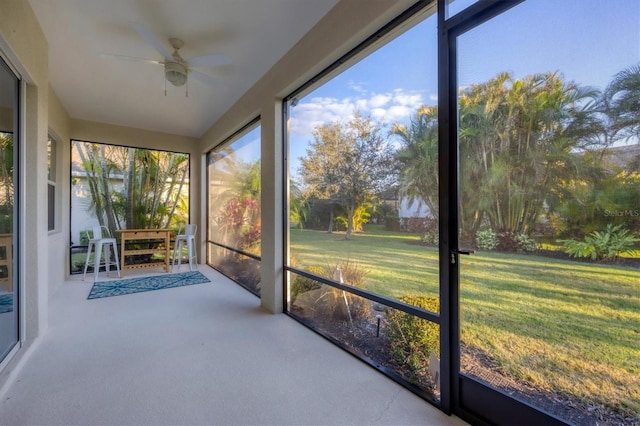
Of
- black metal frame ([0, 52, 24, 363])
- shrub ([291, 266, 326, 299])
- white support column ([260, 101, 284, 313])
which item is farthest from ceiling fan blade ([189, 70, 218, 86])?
shrub ([291, 266, 326, 299])

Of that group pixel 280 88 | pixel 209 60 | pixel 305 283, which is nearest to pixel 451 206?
pixel 305 283

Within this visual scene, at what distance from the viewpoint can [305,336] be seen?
104 inches

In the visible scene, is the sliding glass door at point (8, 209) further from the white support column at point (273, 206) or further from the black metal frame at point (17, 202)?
the white support column at point (273, 206)

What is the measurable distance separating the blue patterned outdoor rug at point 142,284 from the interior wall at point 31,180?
145 centimetres

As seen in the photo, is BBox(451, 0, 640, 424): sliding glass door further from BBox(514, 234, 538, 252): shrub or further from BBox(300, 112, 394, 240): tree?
BBox(300, 112, 394, 240): tree

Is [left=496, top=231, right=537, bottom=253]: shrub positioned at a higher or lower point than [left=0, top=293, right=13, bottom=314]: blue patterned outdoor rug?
higher

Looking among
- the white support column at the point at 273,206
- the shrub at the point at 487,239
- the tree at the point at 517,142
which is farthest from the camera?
the white support column at the point at 273,206

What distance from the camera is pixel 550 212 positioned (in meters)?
1.37

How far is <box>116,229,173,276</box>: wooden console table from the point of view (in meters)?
4.89

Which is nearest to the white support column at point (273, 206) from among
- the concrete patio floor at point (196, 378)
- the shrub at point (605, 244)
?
the concrete patio floor at point (196, 378)

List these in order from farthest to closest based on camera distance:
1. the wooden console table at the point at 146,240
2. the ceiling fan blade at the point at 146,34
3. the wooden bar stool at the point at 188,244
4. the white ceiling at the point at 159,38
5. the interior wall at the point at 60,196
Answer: the wooden bar stool at the point at 188,244 < the wooden console table at the point at 146,240 < the interior wall at the point at 60,196 < the white ceiling at the point at 159,38 < the ceiling fan blade at the point at 146,34

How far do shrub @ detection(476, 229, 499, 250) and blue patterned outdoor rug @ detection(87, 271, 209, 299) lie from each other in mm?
4192

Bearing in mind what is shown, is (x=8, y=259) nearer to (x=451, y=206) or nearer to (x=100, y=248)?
(x=100, y=248)

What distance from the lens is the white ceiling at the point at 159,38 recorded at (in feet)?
7.48
